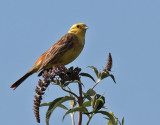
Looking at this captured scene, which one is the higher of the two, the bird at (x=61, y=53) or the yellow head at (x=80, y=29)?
the yellow head at (x=80, y=29)

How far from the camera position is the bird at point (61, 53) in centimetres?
623

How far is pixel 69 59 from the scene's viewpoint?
6.42m

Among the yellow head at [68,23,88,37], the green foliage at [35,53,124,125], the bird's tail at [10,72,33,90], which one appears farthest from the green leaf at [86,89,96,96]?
the yellow head at [68,23,88,37]

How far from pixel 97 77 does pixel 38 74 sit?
3.00m

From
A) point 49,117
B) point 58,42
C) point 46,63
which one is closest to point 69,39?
point 58,42

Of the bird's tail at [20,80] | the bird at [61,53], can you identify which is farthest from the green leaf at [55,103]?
the bird's tail at [20,80]

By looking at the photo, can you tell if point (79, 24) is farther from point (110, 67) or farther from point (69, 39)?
point (110, 67)

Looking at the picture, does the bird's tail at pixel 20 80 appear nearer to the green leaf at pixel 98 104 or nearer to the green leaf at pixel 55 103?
the green leaf at pixel 55 103

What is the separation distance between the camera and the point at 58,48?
21.0 ft

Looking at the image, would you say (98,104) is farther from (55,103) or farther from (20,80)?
(20,80)

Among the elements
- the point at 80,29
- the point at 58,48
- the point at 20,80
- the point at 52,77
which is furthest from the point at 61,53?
the point at 52,77

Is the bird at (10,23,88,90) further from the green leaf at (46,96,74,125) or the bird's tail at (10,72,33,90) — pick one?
the green leaf at (46,96,74,125)

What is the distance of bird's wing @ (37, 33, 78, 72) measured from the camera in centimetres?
620

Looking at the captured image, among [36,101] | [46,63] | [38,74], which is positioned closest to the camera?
[36,101]
